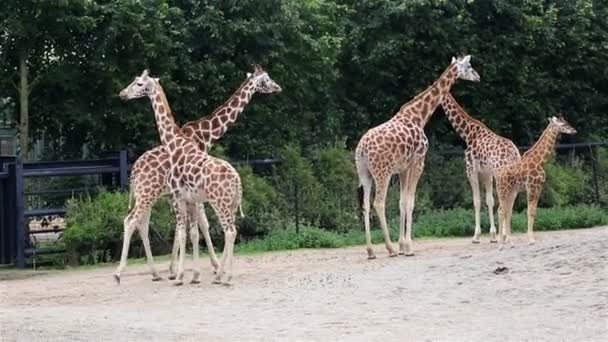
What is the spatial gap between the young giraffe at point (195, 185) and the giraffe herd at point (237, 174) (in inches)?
0.5

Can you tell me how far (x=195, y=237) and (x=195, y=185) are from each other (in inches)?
30.0

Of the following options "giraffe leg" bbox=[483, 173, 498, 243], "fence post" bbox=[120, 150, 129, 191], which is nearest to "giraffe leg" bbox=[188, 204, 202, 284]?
"fence post" bbox=[120, 150, 129, 191]

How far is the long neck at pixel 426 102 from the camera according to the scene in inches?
648

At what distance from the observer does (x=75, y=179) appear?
18.8m

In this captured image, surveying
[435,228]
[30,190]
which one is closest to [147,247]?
[30,190]

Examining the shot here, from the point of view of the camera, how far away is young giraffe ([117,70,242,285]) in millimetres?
12953

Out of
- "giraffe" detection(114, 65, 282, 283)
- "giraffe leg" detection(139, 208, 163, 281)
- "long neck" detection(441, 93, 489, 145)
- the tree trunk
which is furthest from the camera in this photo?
the tree trunk

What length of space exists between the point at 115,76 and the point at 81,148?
206cm

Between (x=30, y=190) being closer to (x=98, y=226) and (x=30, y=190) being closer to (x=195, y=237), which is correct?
(x=98, y=226)

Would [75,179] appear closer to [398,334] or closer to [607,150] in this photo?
[398,334]

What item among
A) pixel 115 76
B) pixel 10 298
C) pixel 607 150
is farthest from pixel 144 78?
pixel 607 150

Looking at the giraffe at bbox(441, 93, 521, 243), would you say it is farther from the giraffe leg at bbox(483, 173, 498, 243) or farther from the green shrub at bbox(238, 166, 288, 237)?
the green shrub at bbox(238, 166, 288, 237)

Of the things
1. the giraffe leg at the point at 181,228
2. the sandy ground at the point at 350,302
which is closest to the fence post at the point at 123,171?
the sandy ground at the point at 350,302

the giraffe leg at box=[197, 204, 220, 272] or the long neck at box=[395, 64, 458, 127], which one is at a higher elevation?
the long neck at box=[395, 64, 458, 127]
